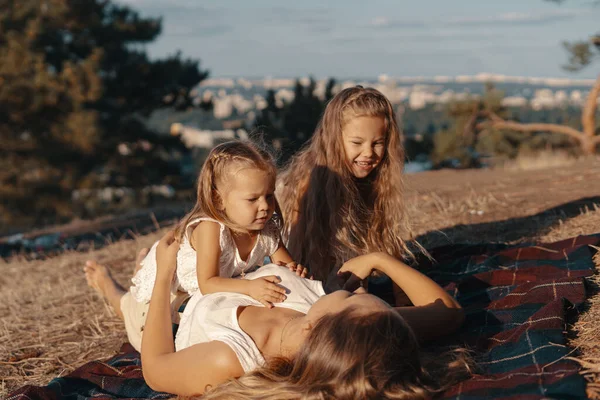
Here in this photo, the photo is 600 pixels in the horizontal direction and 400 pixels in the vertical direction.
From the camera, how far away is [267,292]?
3.05 meters

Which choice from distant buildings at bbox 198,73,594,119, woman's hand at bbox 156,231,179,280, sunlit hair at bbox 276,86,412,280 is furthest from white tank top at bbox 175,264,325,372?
distant buildings at bbox 198,73,594,119

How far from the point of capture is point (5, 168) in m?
22.5

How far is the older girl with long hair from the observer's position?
2.43 meters

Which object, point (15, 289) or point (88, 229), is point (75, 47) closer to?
point (88, 229)

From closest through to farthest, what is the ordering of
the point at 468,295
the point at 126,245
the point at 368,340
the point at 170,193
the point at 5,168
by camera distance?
the point at 368,340
the point at 468,295
the point at 126,245
the point at 5,168
the point at 170,193

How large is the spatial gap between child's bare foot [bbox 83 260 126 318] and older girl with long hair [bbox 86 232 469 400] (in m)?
1.17

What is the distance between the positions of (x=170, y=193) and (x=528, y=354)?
23.2 meters

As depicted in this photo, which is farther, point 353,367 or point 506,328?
point 506,328

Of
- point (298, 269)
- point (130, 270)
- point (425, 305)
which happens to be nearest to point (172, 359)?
point (298, 269)

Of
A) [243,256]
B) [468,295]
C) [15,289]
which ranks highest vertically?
[243,256]

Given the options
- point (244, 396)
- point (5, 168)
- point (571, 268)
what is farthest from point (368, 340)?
point (5, 168)

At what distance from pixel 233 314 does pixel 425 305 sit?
3.10ft

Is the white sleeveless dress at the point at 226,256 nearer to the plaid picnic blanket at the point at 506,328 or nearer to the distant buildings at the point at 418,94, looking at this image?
the plaid picnic blanket at the point at 506,328

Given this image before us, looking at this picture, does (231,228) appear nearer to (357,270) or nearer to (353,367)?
(357,270)
